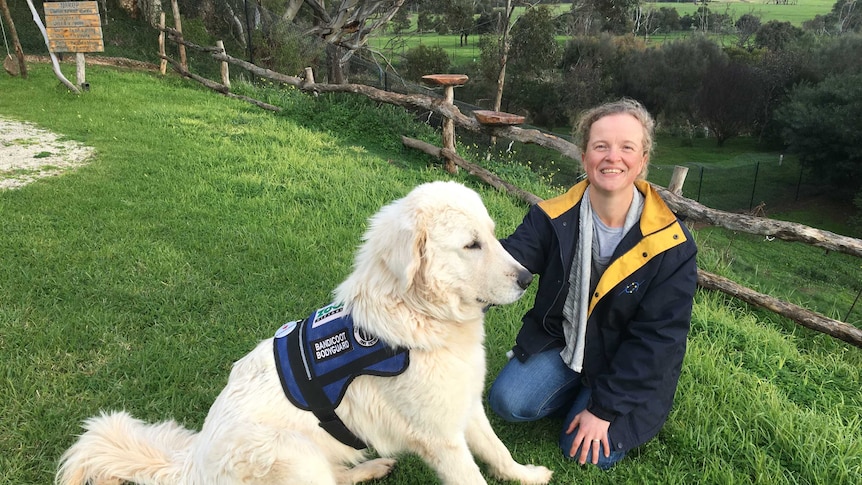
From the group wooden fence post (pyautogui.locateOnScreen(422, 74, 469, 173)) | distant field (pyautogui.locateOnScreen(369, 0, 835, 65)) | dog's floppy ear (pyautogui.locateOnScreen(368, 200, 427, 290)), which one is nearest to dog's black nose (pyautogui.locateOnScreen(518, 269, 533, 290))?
dog's floppy ear (pyautogui.locateOnScreen(368, 200, 427, 290))

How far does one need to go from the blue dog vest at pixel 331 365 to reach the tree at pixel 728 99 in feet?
140

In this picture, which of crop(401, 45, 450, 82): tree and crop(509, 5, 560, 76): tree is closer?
crop(509, 5, 560, 76): tree

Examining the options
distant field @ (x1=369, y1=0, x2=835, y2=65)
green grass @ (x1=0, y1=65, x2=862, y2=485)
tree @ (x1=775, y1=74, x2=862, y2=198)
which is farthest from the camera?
distant field @ (x1=369, y1=0, x2=835, y2=65)

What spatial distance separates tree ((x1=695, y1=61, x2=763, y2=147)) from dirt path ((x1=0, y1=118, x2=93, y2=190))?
4112 cm

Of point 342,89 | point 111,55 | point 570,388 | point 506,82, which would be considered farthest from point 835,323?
point 506,82

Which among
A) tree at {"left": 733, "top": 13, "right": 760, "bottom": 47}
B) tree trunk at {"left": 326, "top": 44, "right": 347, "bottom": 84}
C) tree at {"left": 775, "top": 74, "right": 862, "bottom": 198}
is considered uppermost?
tree at {"left": 733, "top": 13, "right": 760, "bottom": 47}

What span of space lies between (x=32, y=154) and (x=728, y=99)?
42.3 meters

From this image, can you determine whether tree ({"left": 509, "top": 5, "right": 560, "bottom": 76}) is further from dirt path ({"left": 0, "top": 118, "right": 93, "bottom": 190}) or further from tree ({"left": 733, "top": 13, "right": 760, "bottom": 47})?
dirt path ({"left": 0, "top": 118, "right": 93, "bottom": 190})

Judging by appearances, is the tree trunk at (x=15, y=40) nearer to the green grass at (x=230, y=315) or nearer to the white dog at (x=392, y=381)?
the green grass at (x=230, y=315)

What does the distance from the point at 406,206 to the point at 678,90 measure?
4436 cm

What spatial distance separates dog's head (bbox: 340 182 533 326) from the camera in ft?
6.37

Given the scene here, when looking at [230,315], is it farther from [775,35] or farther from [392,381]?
[775,35]

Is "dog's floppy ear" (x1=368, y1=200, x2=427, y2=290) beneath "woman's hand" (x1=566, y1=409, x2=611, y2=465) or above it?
above

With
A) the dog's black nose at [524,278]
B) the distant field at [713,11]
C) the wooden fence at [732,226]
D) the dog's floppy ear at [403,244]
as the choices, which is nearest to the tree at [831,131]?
the distant field at [713,11]
